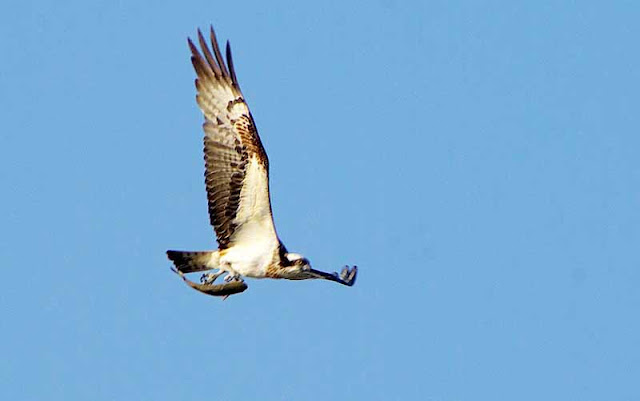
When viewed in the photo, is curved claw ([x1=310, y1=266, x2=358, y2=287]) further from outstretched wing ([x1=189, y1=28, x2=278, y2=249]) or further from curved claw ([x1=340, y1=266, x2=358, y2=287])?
outstretched wing ([x1=189, y1=28, x2=278, y2=249])

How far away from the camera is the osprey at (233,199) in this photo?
962cm

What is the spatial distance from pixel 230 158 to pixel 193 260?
118 centimetres

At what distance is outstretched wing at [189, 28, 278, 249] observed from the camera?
9625 millimetres

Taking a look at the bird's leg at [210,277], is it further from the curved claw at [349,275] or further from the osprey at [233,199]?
the curved claw at [349,275]

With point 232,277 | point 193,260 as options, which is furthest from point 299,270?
point 193,260

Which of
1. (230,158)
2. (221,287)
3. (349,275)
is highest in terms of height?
(230,158)

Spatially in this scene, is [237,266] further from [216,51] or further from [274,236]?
[216,51]

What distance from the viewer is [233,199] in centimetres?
972

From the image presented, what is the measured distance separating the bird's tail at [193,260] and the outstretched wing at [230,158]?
0.18m

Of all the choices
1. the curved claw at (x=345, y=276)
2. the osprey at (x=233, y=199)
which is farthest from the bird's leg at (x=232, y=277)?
the curved claw at (x=345, y=276)

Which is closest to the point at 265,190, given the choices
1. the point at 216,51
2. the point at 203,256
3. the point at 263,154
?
the point at 263,154

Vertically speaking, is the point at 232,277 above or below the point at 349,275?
below

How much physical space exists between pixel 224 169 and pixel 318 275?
1619mm

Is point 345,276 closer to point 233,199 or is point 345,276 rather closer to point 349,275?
point 349,275
